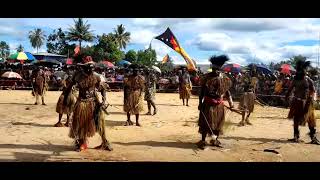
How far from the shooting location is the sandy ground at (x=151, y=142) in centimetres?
827

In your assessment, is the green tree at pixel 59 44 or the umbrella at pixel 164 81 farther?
the green tree at pixel 59 44

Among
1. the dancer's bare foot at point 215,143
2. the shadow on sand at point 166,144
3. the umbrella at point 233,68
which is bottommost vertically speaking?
the shadow on sand at point 166,144

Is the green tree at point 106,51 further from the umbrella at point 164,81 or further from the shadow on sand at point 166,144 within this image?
the shadow on sand at point 166,144

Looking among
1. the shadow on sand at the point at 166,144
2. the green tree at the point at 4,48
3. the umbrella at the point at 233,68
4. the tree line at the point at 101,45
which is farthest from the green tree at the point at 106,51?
the shadow on sand at the point at 166,144

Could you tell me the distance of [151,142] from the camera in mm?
9781

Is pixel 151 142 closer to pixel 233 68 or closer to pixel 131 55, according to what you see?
pixel 233 68

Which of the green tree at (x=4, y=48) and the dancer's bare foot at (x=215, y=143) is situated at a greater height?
the green tree at (x=4, y=48)

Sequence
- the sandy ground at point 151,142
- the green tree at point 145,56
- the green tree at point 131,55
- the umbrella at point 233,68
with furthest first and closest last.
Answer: the green tree at point 131,55, the green tree at point 145,56, the umbrella at point 233,68, the sandy ground at point 151,142

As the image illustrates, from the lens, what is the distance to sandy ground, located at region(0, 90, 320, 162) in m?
8.27

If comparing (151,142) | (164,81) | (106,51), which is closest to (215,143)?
(151,142)

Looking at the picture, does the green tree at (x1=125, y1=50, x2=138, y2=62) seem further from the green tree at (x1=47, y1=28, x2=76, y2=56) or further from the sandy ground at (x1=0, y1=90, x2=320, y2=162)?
the sandy ground at (x1=0, y1=90, x2=320, y2=162)

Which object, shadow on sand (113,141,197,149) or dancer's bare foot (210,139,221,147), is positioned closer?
dancer's bare foot (210,139,221,147)

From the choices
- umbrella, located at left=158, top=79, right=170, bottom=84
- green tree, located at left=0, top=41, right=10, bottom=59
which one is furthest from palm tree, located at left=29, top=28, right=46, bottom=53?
umbrella, located at left=158, top=79, right=170, bottom=84

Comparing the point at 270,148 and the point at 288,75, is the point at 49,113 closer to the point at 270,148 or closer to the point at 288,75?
the point at 270,148
